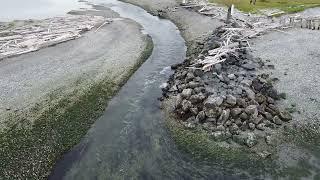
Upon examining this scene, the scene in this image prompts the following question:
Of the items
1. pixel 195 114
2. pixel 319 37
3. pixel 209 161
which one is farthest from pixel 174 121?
pixel 319 37

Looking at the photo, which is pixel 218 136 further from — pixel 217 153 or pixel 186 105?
Answer: pixel 186 105

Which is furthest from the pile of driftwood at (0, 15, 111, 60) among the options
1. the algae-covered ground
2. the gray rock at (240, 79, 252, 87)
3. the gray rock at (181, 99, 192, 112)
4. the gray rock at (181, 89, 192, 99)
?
the gray rock at (240, 79, 252, 87)

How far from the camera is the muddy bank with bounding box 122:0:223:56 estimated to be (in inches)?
2022

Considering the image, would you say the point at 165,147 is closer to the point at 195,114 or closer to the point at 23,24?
the point at 195,114

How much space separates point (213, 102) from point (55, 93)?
15545 mm

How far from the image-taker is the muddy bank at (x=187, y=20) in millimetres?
51366

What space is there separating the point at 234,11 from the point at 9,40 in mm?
38971

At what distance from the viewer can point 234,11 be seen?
63812 mm

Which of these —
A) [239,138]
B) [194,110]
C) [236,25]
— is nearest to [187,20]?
[236,25]

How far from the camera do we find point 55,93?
3397cm

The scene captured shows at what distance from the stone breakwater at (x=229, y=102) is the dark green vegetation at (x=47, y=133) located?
7616 mm

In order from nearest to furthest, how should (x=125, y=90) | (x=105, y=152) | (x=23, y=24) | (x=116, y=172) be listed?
1. (x=116, y=172)
2. (x=105, y=152)
3. (x=125, y=90)
4. (x=23, y=24)

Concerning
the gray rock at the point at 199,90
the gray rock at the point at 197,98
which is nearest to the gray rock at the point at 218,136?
the gray rock at the point at 197,98

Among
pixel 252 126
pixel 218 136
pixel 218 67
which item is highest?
pixel 218 67
